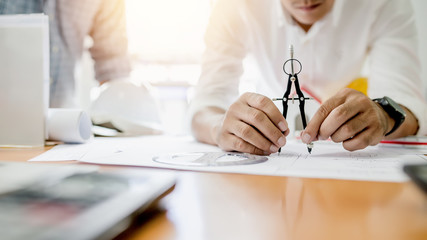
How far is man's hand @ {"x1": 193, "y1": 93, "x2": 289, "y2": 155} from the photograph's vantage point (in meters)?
0.58

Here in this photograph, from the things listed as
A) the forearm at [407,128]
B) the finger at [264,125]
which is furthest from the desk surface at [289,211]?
the forearm at [407,128]

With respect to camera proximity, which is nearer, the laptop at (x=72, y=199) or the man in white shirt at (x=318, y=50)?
the laptop at (x=72, y=199)

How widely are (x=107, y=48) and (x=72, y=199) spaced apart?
146cm

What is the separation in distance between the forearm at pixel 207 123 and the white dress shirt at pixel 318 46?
28 mm

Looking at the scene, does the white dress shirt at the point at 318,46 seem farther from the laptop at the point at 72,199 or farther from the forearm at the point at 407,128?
the laptop at the point at 72,199

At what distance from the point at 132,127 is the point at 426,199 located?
0.85m

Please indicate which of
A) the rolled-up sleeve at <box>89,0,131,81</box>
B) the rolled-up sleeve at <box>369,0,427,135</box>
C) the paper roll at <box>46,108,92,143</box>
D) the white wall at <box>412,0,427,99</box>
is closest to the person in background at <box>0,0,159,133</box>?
the rolled-up sleeve at <box>89,0,131,81</box>

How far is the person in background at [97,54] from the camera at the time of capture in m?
1.13

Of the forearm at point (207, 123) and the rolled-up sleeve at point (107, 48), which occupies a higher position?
the rolled-up sleeve at point (107, 48)

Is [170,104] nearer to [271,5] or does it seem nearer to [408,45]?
[271,5]

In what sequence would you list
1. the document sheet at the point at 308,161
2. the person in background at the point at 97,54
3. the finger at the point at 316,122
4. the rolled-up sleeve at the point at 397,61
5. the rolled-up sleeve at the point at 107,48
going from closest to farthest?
the document sheet at the point at 308,161 < the finger at the point at 316,122 < the rolled-up sleeve at the point at 397,61 < the person in background at the point at 97,54 < the rolled-up sleeve at the point at 107,48

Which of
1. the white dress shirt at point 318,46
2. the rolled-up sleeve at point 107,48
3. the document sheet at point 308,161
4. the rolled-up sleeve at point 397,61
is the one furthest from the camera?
the rolled-up sleeve at point 107,48

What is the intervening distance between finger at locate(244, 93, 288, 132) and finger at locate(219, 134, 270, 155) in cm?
6

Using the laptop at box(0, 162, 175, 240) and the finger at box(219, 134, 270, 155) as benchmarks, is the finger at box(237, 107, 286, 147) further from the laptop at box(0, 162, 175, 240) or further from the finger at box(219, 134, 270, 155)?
the laptop at box(0, 162, 175, 240)
